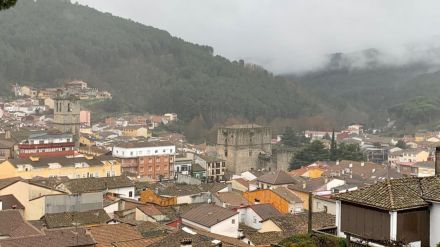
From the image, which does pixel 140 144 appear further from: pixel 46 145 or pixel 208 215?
pixel 208 215

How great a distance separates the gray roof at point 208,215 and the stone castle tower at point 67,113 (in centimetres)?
4542

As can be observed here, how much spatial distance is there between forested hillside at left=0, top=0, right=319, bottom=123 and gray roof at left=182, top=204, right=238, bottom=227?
81.8 metres

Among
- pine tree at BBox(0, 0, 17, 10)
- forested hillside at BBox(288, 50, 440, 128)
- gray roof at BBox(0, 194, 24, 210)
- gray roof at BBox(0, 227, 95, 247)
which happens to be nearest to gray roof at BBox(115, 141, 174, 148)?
gray roof at BBox(0, 194, 24, 210)

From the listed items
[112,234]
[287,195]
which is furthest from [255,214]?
[112,234]

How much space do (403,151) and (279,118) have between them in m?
54.7

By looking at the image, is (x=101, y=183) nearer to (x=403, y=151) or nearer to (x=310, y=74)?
(x=403, y=151)

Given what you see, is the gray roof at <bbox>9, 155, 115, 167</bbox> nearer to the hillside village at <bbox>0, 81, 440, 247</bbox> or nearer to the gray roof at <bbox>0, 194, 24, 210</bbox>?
the hillside village at <bbox>0, 81, 440, 247</bbox>

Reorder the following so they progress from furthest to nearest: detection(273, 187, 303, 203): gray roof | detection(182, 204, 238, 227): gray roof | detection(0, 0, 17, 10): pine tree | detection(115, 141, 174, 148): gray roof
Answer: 1. detection(115, 141, 174, 148): gray roof
2. detection(273, 187, 303, 203): gray roof
3. detection(182, 204, 238, 227): gray roof
4. detection(0, 0, 17, 10): pine tree

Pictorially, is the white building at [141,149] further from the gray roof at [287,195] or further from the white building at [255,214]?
the white building at [255,214]

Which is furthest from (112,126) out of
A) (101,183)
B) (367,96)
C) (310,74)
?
(310,74)

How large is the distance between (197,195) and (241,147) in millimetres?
37146

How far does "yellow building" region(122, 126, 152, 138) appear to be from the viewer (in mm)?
77725

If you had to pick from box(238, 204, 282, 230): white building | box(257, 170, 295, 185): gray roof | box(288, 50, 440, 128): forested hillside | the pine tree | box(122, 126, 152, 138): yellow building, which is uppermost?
box(288, 50, 440, 128): forested hillside

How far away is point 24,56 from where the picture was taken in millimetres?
131375
